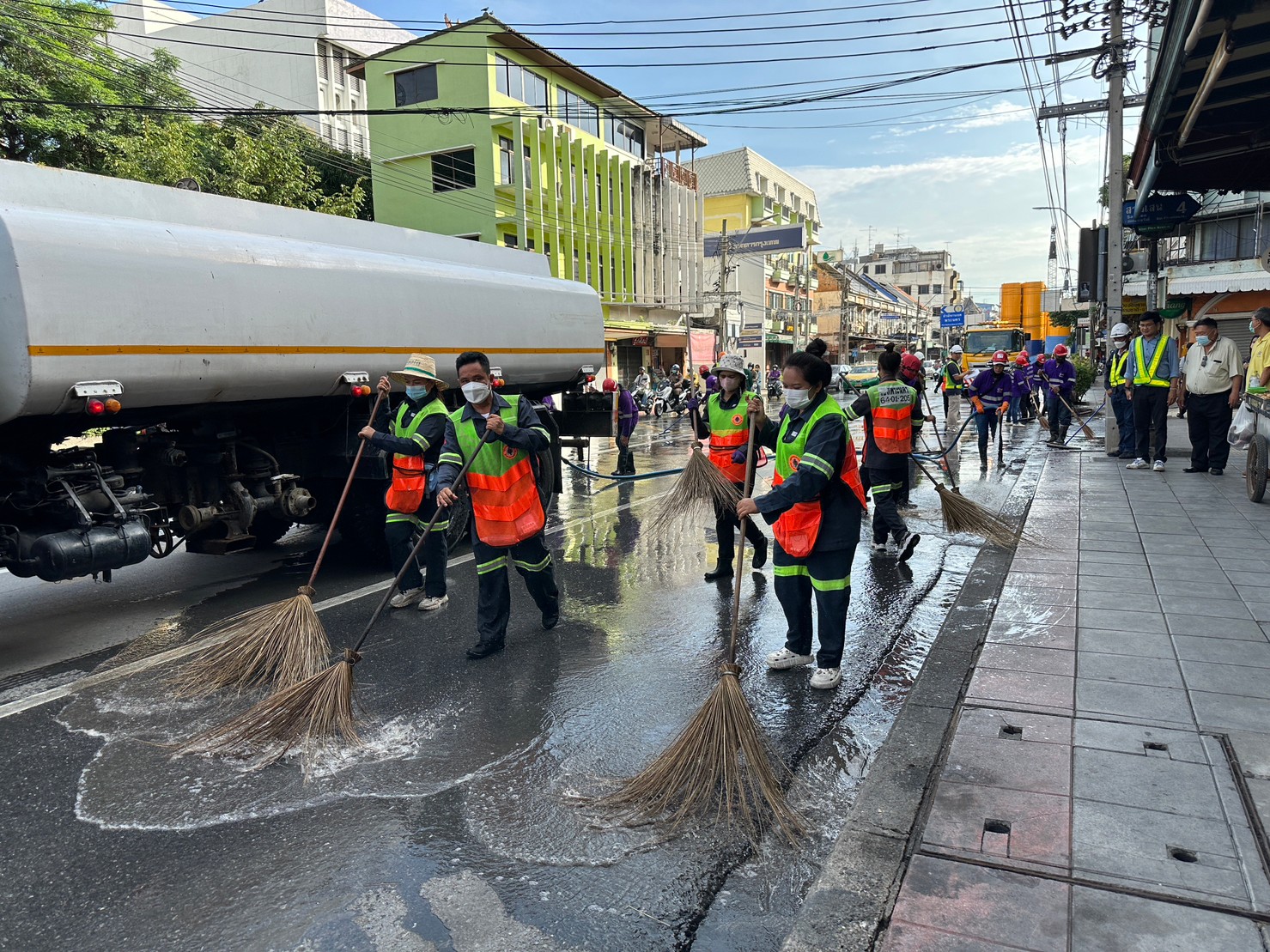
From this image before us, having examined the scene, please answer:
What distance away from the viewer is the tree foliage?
16234 mm

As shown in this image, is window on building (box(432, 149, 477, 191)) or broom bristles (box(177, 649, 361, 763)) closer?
broom bristles (box(177, 649, 361, 763))

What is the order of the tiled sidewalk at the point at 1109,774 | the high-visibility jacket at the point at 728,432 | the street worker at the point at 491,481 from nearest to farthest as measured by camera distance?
the tiled sidewalk at the point at 1109,774 < the street worker at the point at 491,481 < the high-visibility jacket at the point at 728,432

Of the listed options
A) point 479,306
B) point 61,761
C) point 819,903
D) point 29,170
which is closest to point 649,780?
point 819,903

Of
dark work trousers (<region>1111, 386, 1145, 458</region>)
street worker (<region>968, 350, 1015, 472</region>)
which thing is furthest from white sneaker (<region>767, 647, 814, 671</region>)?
dark work trousers (<region>1111, 386, 1145, 458</region>)

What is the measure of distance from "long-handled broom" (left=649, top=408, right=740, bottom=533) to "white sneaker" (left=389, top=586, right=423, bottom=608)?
210 cm

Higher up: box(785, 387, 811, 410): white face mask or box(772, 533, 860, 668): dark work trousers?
box(785, 387, 811, 410): white face mask

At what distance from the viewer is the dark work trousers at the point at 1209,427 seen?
9.26 metres

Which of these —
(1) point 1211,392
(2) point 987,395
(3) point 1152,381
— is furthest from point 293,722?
(2) point 987,395

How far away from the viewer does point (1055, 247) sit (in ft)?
172

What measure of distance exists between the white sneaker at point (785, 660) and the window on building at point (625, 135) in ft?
105

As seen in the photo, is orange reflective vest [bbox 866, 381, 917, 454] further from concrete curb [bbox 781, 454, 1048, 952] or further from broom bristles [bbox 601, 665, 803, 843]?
broom bristles [bbox 601, 665, 803, 843]

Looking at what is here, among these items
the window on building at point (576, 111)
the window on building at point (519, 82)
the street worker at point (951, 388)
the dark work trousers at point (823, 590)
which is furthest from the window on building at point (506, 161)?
the dark work trousers at point (823, 590)

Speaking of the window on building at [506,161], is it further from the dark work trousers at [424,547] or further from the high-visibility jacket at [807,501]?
the high-visibility jacket at [807,501]

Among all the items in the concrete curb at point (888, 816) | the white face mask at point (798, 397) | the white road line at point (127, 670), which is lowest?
the white road line at point (127, 670)
